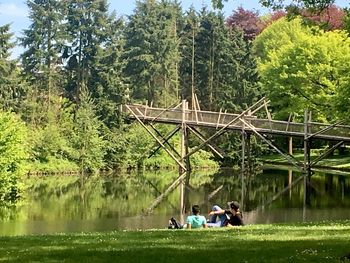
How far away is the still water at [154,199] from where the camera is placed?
866 inches

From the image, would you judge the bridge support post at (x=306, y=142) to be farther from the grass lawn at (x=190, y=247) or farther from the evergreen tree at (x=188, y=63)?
the evergreen tree at (x=188, y=63)

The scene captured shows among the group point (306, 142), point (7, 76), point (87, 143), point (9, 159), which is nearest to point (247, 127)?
point (306, 142)

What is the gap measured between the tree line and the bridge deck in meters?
1.46

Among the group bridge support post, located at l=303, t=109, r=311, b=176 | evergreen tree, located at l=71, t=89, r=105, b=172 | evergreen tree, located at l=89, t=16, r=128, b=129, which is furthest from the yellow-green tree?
evergreen tree, located at l=71, t=89, r=105, b=172

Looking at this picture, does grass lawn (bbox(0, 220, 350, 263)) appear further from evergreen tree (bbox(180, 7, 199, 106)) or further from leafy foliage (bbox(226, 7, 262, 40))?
leafy foliage (bbox(226, 7, 262, 40))

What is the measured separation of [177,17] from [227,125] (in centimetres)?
3307

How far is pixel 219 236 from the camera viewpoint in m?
12.2

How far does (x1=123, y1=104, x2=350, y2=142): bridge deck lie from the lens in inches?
1364

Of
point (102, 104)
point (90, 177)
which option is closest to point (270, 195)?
point (90, 177)

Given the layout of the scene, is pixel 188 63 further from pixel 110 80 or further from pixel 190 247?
pixel 190 247

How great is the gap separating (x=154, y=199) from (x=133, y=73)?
108 feet

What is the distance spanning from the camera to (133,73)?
61000 mm

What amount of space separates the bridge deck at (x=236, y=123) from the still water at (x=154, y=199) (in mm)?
2850

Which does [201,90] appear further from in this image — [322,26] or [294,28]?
[322,26]
